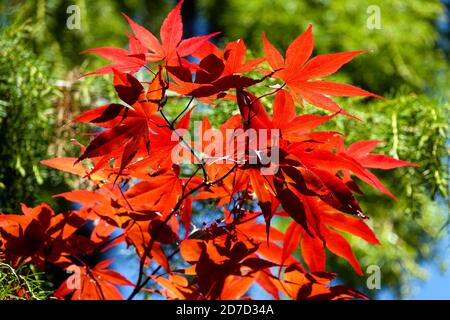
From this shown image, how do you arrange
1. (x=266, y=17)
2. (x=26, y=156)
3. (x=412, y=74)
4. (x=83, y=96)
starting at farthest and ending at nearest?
(x=412, y=74)
(x=266, y=17)
(x=83, y=96)
(x=26, y=156)

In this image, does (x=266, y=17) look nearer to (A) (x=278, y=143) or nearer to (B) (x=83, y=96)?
(B) (x=83, y=96)

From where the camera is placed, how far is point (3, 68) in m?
0.84

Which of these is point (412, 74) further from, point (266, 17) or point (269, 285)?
point (269, 285)

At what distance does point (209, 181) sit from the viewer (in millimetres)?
551

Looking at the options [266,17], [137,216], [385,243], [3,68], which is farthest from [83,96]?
[385,243]

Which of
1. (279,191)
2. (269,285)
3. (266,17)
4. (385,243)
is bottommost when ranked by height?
(385,243)

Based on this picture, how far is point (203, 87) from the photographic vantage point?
464 mm

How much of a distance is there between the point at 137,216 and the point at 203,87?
14 cm

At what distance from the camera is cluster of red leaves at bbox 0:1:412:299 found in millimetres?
466

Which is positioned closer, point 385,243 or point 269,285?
point 269,285

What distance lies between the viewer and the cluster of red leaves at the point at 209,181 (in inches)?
18.3

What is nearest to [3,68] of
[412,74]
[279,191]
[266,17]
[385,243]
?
[279,191]
